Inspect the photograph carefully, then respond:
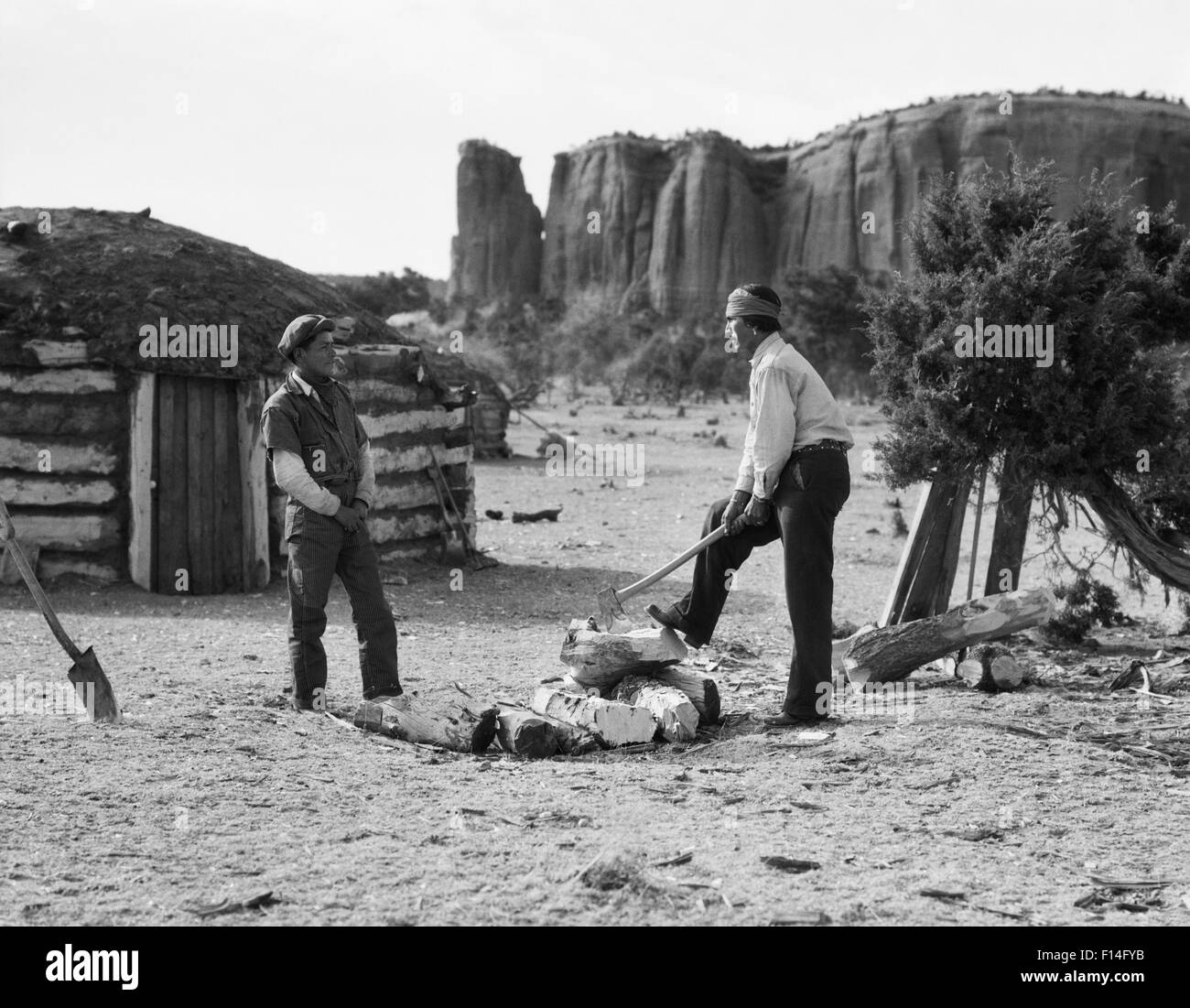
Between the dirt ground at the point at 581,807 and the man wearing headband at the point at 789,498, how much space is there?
0.41 m

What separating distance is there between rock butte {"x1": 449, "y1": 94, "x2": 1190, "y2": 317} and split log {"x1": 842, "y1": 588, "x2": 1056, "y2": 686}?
5654 cm

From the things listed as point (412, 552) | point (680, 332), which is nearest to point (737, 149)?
point (680, 332)

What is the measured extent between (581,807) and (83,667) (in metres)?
2.73

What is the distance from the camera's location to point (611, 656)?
6.44 meters

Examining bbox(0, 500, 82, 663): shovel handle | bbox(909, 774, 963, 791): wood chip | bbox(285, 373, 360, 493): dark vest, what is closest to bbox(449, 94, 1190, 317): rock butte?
bbox(285, 373, 360, 493): dark vest

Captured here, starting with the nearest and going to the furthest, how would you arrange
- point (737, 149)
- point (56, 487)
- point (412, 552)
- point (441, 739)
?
point (441, 739)
point (56, 487)
point (412, 552)
point (737, 149)

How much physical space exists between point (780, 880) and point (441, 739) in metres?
2.25

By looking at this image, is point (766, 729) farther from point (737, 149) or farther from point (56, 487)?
point (737, 149)

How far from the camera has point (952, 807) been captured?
16.1 ft

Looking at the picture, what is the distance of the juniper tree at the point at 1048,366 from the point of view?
773 centimetres

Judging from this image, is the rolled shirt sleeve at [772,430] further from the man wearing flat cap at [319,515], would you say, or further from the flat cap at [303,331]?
the flat cap at [303,331]

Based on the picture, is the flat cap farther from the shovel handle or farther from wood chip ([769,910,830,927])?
wood chip ([769,910,830,927])
